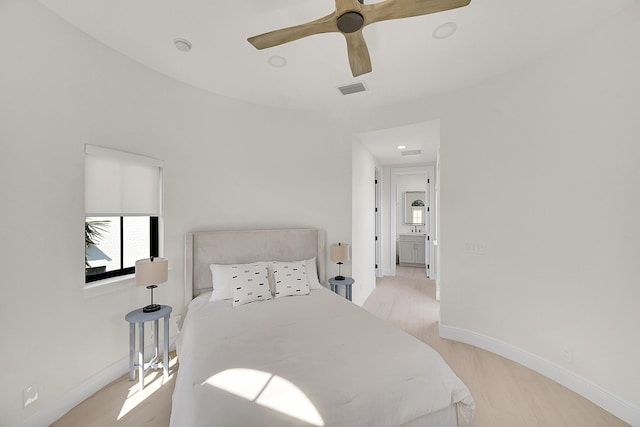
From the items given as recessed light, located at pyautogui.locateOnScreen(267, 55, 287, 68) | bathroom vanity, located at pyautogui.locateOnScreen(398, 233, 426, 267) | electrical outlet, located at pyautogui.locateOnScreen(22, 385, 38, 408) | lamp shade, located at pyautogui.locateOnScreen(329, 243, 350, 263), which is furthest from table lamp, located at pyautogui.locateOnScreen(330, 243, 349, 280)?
bathroom vanity, located at pyautogui.locateOnScreen(398, 233, 426, 267)

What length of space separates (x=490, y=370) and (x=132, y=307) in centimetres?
349

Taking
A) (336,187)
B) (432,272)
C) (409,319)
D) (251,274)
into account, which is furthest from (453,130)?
(432,272)

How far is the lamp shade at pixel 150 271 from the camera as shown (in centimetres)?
215

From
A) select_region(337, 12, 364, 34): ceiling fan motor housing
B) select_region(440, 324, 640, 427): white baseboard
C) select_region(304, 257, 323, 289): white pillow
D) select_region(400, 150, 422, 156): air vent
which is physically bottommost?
select_region(440, 324, 640, 427): white baseboard

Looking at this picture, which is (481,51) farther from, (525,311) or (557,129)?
(525,311)

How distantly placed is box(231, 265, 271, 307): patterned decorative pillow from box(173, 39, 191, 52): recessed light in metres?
2.14

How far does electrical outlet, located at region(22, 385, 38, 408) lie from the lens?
1.65 meters

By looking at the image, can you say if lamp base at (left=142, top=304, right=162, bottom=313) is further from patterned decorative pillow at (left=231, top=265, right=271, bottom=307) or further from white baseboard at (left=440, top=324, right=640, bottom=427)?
white baseboard at (left=440, top=324, right=640, bottom=427)

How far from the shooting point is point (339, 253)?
10.6 feet

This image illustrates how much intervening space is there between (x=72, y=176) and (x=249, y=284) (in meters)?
1.71

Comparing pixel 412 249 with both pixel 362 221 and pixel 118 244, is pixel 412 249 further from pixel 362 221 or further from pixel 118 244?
pixel 118 244

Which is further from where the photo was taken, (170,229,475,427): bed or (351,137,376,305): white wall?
(351,137,376,305): white wall

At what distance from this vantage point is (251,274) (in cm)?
270

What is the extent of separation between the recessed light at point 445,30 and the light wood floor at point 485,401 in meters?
2.93
